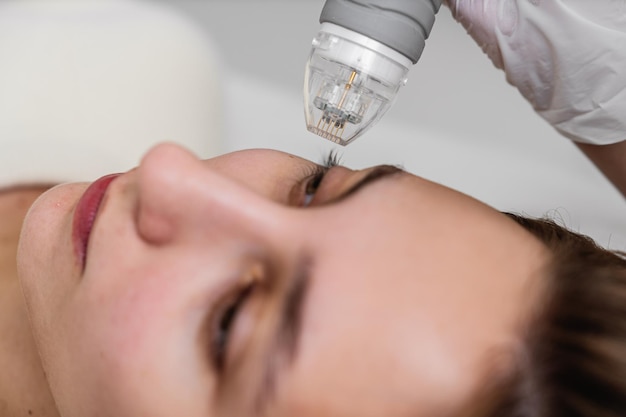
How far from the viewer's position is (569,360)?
Result: 0.49 meters

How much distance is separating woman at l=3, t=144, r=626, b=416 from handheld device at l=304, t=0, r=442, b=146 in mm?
95

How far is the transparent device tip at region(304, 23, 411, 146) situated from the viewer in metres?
0.55

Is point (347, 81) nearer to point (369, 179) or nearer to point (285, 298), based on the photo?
point (369, 179)

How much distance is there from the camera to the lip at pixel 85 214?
0.51 meters

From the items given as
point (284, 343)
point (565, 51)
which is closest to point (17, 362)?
point (284, 343)

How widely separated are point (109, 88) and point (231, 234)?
0.47 m

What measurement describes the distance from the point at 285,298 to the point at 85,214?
0.19 metres

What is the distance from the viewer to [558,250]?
0.54 metres

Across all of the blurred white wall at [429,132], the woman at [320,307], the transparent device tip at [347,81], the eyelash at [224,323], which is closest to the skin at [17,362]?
the woman at [320,307]

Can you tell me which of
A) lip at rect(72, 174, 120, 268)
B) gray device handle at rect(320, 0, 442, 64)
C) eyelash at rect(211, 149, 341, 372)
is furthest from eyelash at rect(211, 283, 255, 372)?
gray device handle at rect(320, 0, 442, 64)

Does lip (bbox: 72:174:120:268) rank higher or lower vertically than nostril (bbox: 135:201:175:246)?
lower

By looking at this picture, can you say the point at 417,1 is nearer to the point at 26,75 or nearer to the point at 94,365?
the point at 94,365

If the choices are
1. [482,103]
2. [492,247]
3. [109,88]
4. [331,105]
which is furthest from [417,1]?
[482,103]

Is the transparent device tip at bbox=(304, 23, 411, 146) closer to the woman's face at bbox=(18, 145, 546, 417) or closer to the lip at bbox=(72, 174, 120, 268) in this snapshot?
the woman's face at bbox=(18, 145, 546, 417)
